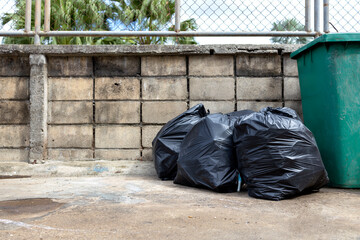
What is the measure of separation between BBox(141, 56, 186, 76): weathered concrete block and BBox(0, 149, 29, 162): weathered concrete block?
1.58 meters

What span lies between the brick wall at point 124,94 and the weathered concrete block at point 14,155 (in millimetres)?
11

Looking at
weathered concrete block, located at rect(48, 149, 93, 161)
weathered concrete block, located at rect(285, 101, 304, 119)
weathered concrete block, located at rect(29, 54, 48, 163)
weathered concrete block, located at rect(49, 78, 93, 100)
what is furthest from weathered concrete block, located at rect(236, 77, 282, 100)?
weathered concrete block, located at rect(29, 54, 48, 163)

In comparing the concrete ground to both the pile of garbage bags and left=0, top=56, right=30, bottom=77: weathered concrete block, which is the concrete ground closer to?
the pile of garbage bags

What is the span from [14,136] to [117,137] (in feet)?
3.78

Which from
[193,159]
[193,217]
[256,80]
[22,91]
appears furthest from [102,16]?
[193,217]

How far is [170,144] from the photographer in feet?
9.77

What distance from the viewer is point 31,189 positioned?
8.23 ft

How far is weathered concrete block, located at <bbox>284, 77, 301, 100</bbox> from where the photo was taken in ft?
11.0

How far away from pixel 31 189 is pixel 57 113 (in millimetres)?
1145

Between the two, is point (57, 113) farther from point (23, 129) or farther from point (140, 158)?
point (140, 158)

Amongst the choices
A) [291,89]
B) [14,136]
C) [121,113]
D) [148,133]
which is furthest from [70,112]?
[291,89]

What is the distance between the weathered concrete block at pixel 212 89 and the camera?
3395 mm

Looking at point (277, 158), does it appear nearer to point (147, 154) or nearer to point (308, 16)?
point (147, 154)

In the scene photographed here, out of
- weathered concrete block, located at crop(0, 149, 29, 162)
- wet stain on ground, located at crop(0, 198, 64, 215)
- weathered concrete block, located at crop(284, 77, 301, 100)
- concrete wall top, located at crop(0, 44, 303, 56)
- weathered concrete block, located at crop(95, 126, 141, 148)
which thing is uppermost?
concrete wall top, located at crop(0, 44, 303, 56)
